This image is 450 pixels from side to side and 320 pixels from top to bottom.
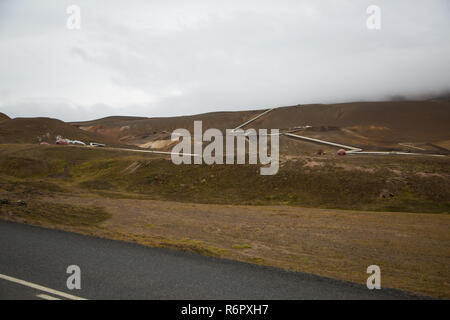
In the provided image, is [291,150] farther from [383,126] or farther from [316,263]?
[316,263]

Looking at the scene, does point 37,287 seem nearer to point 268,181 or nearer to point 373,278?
point 373,278

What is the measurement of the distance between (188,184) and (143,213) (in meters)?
13.9

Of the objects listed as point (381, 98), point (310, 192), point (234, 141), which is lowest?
point (310, 192)

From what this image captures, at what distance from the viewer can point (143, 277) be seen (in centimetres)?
Result: 681

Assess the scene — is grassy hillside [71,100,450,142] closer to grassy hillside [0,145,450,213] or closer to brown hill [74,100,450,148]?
brown hill [74,100,450,148]

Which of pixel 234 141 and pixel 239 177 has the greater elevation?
pixel 234 141

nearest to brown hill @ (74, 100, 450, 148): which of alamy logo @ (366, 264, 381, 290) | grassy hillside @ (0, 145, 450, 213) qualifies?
grassy hillside @ (0, 145, 450, 213)

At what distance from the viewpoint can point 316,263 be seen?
9.08 metres

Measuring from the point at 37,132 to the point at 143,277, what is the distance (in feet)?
232

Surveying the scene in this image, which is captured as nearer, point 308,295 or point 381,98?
point 308,295

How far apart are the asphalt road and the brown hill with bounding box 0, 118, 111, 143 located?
60.5 m

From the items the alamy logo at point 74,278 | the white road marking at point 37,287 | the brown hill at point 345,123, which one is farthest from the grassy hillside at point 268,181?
the brown hill at point 345,123

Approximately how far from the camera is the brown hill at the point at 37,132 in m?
63.0

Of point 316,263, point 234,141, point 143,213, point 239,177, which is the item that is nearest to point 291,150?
point 234,141
